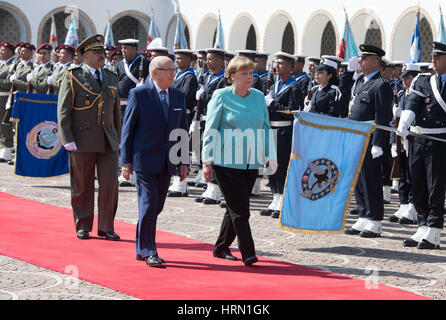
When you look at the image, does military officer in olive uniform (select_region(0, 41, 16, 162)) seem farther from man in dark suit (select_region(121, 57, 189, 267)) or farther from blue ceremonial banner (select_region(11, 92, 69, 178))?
man in dark suit (select_region(121, 57, 189, 267))

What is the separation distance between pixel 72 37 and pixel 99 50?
10478 mm

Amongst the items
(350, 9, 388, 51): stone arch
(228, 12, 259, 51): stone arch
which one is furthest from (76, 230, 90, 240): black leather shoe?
(228, 12, 259, 51): stone arch

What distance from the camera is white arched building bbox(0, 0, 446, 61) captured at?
20.3 metres

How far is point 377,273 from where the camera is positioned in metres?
6.20

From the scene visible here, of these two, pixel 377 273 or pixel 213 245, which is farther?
pixel 213 245

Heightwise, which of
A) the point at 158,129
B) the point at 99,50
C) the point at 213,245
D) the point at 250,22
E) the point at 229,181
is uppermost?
the point at 250,22

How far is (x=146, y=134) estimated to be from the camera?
20.5 ft

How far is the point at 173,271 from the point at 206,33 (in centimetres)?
2261

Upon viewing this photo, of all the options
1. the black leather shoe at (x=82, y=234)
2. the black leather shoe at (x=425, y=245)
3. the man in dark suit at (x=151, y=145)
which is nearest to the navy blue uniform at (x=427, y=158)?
the black leather shoe at (x=425, y=245)

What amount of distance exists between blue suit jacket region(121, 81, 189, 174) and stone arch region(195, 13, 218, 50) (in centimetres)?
2161

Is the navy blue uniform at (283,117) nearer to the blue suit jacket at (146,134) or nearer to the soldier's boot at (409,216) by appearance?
the soldier's boot at (409,216)

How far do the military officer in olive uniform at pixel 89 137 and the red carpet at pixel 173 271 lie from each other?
240 millimetres

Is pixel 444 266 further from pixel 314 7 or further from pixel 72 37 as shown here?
pixel 314 7

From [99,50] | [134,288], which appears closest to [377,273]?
[134,288]
